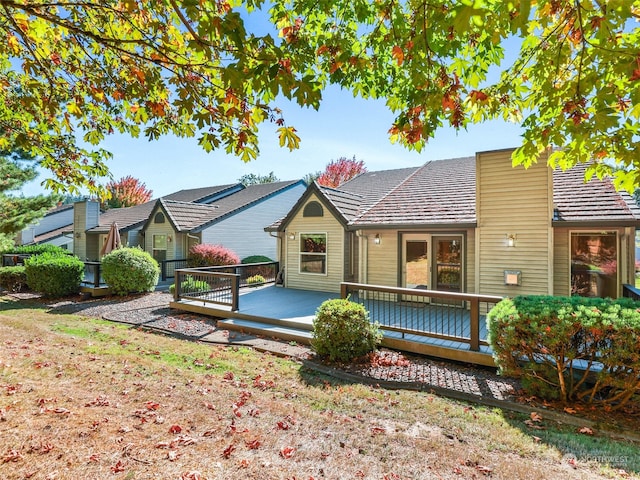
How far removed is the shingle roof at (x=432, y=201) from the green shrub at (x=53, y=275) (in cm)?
→ 1115

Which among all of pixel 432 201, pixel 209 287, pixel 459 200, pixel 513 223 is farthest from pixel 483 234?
pixel 209 287

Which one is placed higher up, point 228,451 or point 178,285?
point 178,285

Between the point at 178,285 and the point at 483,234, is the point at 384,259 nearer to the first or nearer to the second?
the point at 483,234

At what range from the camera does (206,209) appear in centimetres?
2048

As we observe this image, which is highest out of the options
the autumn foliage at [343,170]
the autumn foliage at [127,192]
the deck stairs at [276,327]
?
the autumn foliage at [343,170]

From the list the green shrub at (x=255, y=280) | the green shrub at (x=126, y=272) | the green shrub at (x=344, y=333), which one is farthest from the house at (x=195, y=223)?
the green shrub at (x=344, y=333)

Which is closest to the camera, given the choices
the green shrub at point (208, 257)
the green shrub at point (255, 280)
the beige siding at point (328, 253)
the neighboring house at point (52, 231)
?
the beige siding at point (328, 253)

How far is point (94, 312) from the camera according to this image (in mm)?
10133

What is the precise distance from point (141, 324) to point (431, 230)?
861 centimetres

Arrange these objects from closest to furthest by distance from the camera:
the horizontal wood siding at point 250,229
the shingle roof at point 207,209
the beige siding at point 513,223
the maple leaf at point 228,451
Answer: the maple leaf at point 228,451 → the beige siding at point 513,223 → the shingle roof at point 207,209 → the horizontal wood siding at point 250,229

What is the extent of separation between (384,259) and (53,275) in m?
12.3

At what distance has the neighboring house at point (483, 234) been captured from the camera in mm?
8031

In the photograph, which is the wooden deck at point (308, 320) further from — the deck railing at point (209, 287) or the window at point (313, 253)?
the window at point (313, 253)

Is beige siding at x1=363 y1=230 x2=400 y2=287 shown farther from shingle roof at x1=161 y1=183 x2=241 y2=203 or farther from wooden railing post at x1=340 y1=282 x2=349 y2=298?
shingle roof at x1=161 y1=183 x2=241 y2=203
